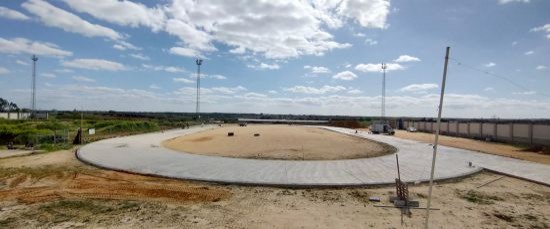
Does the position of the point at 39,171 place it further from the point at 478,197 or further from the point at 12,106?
the point at 12,106

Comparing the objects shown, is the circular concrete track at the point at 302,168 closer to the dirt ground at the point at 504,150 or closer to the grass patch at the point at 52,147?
the dirt ground at the point at 504,150

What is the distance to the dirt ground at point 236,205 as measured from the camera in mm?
8680

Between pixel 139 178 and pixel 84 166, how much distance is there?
453 cm

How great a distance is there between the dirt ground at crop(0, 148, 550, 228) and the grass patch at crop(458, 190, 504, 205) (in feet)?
0.03

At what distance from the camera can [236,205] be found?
10219 millimetres

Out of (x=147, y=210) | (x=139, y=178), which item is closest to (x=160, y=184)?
(x=139, y=178)

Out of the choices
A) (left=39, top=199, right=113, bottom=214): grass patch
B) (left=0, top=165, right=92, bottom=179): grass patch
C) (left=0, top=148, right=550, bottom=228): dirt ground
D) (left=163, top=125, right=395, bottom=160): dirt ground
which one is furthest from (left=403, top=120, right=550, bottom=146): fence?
(left=0, top=165, right=92, bottom=179): grass patch

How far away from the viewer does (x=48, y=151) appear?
23109 mm

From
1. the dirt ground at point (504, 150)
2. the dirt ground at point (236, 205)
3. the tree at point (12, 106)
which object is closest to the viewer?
the dirt ground at point (236, 205)

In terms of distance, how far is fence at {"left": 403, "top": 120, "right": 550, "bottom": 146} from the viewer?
2982 cm

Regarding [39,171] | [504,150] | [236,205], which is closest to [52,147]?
[39,171]

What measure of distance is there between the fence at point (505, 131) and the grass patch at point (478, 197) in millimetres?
21904

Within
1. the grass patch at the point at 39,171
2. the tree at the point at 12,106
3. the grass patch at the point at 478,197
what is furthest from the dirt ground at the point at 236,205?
the tree at the point at 12,106

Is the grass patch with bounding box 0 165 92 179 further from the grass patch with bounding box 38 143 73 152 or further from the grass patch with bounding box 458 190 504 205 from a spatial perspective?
the grass patch with bounding box 458 190 504 205
